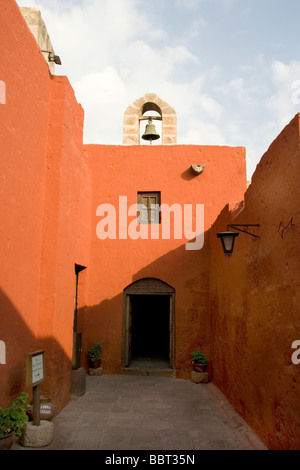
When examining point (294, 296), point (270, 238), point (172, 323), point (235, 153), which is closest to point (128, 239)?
point (172, 323)

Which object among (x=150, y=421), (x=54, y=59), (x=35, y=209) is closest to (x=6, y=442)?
(x=150, y=421)

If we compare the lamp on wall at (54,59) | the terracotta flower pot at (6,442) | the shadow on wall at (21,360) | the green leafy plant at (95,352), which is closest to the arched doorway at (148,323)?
the green leafy plant at (95,352)

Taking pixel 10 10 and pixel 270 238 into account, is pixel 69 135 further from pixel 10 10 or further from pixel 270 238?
pixel 270 238

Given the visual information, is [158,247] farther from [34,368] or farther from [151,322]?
[151,322]

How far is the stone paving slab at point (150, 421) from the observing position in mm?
4613

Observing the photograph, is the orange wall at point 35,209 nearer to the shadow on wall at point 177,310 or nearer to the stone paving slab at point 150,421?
the stone paving slab at point 150,421

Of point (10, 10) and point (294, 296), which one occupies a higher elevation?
point (10, 10)

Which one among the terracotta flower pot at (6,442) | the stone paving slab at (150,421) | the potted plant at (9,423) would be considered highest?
the potted plant at (9,423)

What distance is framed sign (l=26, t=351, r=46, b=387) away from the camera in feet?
13.8

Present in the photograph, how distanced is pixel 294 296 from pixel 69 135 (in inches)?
188

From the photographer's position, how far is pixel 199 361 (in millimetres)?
8297

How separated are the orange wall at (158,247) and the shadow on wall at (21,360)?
2.74 m

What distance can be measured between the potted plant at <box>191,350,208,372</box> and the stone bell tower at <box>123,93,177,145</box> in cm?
544

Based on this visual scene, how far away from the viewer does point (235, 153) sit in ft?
30.9
